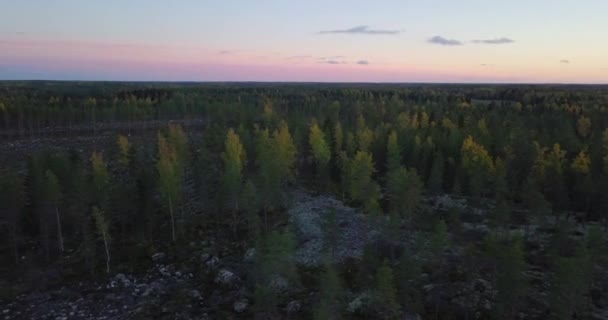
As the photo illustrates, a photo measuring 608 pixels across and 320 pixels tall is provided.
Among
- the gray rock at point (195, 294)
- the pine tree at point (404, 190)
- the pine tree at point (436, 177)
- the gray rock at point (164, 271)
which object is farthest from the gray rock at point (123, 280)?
the pine tree at point (436, 177)

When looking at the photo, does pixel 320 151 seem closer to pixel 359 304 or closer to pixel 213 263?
pixel 213 263

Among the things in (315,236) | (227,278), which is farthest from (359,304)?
(315,236)

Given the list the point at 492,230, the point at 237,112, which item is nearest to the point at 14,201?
the point at 492,230

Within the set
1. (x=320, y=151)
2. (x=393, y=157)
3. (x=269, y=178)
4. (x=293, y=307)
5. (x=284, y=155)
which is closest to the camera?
(x=293, y=307)

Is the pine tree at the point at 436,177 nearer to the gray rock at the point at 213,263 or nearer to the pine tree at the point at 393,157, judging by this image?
the pine tree at the point at 393,157

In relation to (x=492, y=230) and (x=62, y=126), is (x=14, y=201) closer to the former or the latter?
(x=492, y=230)

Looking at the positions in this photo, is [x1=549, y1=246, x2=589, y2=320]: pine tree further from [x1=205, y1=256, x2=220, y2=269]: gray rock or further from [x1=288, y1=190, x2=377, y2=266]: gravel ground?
[x1=205, y1=256, x2=220, y2=269]: gray rock

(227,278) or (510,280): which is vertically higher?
(510,280)
